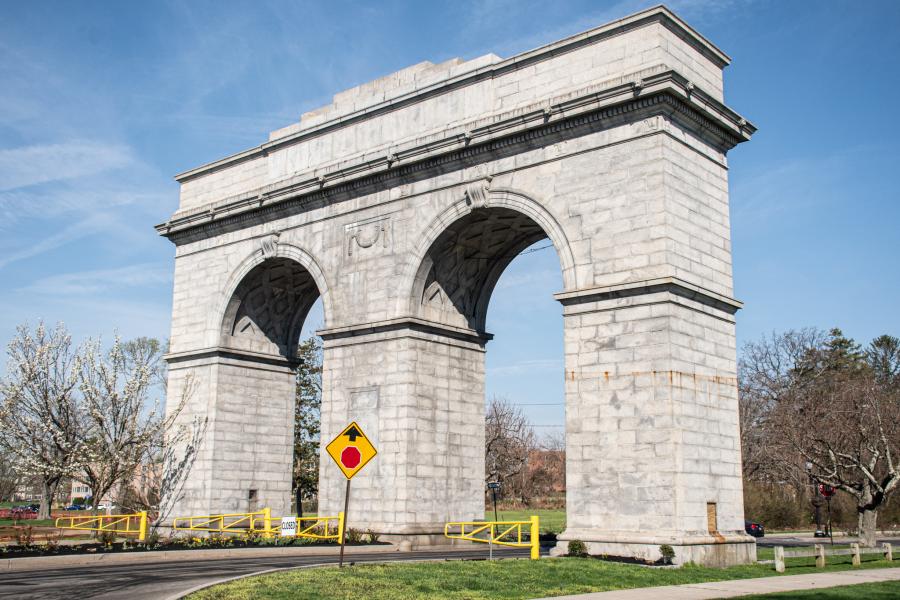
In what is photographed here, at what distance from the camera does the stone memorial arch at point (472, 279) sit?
→ 861 inches

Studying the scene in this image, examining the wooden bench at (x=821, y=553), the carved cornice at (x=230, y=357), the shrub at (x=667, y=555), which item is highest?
the carved cornice at (x=230, y=357)

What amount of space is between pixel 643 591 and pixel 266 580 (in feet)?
21.7

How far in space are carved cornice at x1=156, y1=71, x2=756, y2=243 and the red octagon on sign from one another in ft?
37.8

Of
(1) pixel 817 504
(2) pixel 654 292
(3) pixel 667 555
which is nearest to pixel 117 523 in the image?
(3) pixel 667 555

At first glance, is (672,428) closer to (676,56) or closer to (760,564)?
(760,564)

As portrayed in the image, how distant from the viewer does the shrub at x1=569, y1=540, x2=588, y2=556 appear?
21.3 metres

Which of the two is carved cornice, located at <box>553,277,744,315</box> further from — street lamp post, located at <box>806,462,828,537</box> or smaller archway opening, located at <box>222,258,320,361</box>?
street lamp post, located at <box>806,462,828,537</box>

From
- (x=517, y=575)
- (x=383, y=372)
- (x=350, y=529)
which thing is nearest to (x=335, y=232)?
(x=383, y=372)

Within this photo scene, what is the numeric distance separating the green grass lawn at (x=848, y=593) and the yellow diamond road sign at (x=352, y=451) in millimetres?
7232

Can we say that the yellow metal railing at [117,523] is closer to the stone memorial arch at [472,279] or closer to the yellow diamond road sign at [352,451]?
the stone memorial arch at [472,279]

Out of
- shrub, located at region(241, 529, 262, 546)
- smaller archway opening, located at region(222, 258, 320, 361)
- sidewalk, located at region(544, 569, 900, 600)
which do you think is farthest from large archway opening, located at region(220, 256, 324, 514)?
sidewalk, located at region(544, 569, 900, 600)

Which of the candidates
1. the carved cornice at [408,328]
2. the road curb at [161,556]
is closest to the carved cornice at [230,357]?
the carved cornice at [408,328]

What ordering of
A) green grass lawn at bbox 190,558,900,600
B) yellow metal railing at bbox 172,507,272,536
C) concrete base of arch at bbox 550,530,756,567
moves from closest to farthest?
green grass lawn at bbox 190,558,900,600 → concrete base of arch at bbox 550,530,756,567 → yellow metal railing at bbox 172,507,272,536

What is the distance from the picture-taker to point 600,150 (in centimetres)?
2389
